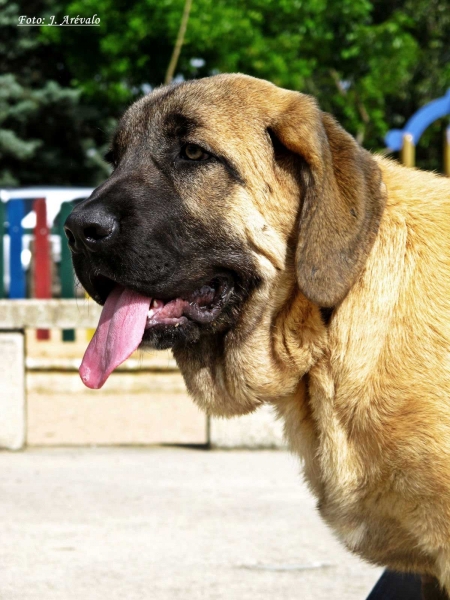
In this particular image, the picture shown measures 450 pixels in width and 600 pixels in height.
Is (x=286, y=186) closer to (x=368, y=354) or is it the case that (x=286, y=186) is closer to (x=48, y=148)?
(x=368, y=354)

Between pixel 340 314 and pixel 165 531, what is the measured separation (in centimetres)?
276

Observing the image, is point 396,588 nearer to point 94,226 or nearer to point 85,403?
point 94,226

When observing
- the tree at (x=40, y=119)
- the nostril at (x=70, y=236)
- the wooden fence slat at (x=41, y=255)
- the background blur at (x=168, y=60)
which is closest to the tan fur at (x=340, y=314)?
the nostril at (x=70, y=236)

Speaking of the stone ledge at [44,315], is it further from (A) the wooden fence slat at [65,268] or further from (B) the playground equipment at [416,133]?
(B) the playground equipment at [416,133]

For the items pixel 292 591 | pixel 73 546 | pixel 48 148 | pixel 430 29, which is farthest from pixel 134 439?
pixel 430 29

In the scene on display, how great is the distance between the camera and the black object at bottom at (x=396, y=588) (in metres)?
3.80

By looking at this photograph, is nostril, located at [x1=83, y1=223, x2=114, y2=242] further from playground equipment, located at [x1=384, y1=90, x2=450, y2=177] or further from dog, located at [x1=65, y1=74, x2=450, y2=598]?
playground equipment, located at [x1=384, y1=90, x2=450, y2=177]

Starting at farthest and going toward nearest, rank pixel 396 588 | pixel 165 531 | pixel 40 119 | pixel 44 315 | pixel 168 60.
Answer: pixel 40 119 < pixel 168 60 < pixel 44 315 < pixel 165 531 < pixel 396 588

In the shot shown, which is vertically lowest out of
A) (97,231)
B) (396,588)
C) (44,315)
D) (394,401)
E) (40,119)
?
Answer: (40,119)

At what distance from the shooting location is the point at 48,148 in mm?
32219

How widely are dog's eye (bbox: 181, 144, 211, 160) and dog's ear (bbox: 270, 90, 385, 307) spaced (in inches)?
10.3

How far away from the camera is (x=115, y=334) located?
345 cm

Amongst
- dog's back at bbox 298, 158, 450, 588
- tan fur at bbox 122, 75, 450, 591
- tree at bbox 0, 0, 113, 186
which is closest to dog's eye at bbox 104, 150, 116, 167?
tan fur at bbox 122, 75, 450, 591

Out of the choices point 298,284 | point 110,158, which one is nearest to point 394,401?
point 298,284
